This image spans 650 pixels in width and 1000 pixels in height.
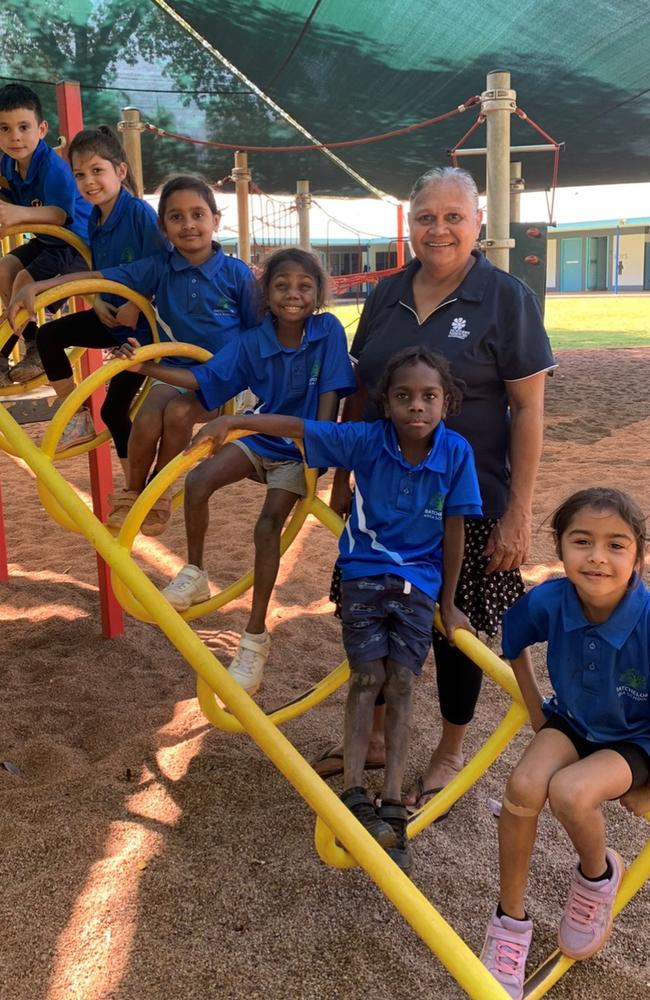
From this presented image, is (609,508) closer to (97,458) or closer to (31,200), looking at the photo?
(31,200)

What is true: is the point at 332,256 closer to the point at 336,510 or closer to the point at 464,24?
the point at 464,24

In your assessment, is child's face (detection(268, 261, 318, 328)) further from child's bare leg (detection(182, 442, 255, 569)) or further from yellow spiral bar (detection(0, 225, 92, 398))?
yellow spiral bar (detection(0, 225, 92, 398))

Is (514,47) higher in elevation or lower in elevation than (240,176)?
higher

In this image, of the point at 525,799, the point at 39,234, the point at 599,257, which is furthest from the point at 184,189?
the point at 599,257

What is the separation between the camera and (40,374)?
2.73m

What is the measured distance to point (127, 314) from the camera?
95.3 inches

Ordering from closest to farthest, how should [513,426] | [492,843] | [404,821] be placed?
1. [404,821]
2. [513,426]
3. [492,843]

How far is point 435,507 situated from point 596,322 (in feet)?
60.3

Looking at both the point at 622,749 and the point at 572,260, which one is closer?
the point at 622,749

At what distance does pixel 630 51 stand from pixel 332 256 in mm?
23755

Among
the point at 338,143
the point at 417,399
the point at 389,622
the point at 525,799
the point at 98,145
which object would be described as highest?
the point at 338,143

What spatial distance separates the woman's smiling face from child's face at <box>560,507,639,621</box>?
675mm

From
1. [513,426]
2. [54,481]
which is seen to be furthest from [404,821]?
→ [54,481]

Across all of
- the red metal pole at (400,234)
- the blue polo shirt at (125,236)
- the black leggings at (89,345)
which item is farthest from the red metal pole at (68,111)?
the red metal pole at (400,234)
